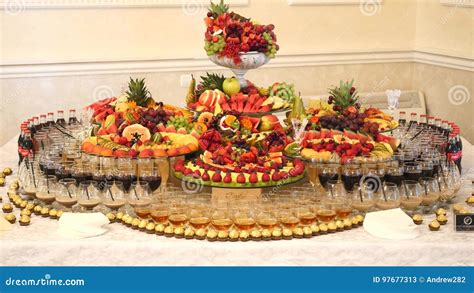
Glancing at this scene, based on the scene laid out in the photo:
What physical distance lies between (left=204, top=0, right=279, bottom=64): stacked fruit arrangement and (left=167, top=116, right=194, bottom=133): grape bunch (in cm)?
44

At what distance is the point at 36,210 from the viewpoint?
381cm

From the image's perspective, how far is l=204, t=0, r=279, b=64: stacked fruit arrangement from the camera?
4.65 m

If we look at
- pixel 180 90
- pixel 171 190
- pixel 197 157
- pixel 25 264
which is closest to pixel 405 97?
pixel 180 90

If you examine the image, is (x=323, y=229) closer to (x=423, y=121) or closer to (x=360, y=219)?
(x=360, y=219)

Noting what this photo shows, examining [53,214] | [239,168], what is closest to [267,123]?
[239,168]

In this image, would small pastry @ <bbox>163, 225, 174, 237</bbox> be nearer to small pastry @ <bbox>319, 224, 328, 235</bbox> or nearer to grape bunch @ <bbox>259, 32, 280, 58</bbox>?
small pastry @ <bbox>319, 224, 328, 235</bbox>

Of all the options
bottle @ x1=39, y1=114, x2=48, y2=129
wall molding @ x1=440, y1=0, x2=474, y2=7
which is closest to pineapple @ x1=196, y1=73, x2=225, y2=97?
bottle @ x1=39, y1=114, x2=48, y2=129

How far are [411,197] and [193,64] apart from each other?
398 cm

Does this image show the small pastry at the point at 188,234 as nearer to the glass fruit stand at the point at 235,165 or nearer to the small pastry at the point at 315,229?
the glass fruit stand at the point at 235,165

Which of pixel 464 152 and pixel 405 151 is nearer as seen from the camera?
pixel 405 151

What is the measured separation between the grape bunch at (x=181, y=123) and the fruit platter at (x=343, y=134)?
70cm

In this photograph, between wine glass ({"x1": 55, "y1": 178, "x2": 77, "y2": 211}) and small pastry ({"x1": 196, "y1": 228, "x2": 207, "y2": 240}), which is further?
wine glass ({"x1": 55, "y1": 178, "x2": 77, "y2": 211})

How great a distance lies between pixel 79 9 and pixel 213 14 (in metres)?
2.61

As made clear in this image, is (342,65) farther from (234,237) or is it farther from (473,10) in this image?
(234,237)
